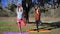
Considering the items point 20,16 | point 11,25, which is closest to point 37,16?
point 20,16

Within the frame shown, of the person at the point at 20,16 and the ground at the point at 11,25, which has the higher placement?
the person at the point at 20,16

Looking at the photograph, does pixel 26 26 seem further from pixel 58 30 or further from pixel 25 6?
pixel 58 30

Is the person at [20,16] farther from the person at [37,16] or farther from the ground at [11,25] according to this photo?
the person at [37,16]

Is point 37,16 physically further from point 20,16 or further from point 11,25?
point 11,25

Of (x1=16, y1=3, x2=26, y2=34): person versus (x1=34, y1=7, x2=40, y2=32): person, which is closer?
(x1=16, y1=3, x2=26, y2=34): person

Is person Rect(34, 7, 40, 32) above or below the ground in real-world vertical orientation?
above

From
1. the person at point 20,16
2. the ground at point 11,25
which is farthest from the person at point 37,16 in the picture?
the person at point 20,16

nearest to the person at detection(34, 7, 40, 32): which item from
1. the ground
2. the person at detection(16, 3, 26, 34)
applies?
the ground

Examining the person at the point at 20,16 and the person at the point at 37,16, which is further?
the person at the point at 37,16

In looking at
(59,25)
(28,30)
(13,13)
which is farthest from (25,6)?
(59,25)

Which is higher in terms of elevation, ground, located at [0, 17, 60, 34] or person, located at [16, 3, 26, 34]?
person, located at [16, 3, 26, 34]

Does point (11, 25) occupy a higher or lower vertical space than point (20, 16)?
lower

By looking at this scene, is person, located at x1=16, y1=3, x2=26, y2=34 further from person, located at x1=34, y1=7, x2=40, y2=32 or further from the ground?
person, located at x1=34, y1=7, x2=40, y2=32

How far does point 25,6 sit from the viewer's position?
6613 millimetres
